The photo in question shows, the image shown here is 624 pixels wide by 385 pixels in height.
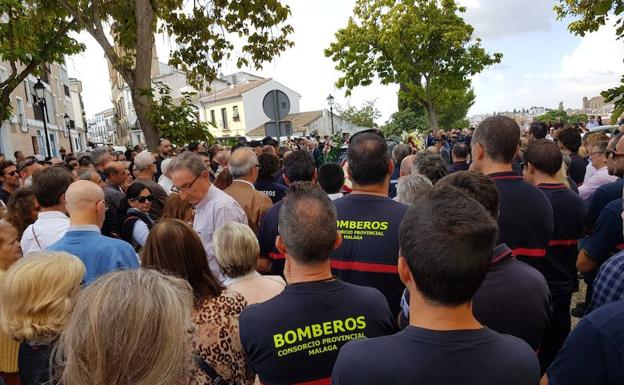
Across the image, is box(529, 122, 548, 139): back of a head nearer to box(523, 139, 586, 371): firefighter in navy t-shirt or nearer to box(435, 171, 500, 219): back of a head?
box(523, 139, 586, 371): firefighter in navy t-shirt

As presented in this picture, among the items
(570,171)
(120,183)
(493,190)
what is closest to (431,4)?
(570,171)

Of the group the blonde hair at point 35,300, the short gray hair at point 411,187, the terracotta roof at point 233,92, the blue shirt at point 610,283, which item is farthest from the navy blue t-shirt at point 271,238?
the terracotta roof at point 233,92

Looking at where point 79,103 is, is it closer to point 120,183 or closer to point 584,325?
point 120,183

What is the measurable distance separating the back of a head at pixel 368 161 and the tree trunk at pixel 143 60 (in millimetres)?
5943

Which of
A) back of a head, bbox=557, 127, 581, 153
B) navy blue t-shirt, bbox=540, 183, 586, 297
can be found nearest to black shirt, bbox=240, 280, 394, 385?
navy blue t-shirt, bbox=540, 183, 586, 297

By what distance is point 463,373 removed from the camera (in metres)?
1.27

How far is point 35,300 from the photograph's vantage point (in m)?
2.17

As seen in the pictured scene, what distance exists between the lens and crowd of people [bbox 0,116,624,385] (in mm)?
1307

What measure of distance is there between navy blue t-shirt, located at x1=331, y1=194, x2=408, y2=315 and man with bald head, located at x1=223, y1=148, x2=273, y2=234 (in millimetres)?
1897

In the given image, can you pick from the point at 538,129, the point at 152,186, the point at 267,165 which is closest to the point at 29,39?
the point at 152,186

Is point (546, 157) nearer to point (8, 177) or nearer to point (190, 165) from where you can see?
point (190, 165)

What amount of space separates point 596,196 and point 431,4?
2642cm

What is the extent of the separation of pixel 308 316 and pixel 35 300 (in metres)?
1.35

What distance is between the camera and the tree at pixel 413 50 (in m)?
27.1
